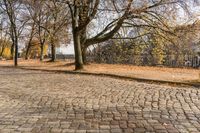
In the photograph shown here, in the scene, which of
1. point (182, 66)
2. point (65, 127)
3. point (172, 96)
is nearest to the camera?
point (65, 127)

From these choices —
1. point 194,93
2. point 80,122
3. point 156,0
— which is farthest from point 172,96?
point 156,0

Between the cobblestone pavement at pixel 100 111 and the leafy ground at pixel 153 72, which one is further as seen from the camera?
the leafy ground at pixel 153 72

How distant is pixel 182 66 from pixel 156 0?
30.0ft

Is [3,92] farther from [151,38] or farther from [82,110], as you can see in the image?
[151,38]

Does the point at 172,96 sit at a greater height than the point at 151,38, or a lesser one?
lesser

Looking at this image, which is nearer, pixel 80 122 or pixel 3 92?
pixel 80 122

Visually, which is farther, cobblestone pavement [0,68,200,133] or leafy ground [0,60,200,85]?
leafy ground [0,60,200,85]

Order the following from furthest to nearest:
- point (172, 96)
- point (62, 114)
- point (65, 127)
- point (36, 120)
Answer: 1. point (172, 96)
2. point (62, 114)
3. point (36, 120)
4. point (65, 127)

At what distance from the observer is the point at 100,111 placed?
895 centimetres

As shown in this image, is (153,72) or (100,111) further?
(153,72)

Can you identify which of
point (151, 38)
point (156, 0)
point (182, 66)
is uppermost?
point (156, 0)

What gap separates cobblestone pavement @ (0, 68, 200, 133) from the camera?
7.33 metres

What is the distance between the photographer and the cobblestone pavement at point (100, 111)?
7328 mm

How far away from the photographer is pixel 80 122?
25.5 ft
